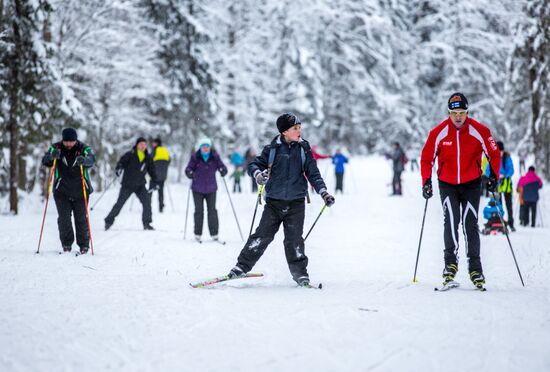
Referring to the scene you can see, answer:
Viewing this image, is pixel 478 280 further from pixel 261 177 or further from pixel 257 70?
pixel 257 70

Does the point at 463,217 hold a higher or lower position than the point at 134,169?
lower

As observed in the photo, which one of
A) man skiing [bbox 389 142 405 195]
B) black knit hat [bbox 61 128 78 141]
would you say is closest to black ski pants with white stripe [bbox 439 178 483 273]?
black knit hat [bbox 61 128 78 141]

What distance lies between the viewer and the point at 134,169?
11.2m

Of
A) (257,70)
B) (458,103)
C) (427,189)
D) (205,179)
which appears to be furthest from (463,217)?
(257,70)

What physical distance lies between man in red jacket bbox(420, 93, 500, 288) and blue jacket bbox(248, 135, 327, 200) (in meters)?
1.32

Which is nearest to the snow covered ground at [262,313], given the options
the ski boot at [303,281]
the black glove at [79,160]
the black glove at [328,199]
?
the ski boot at [303,281]

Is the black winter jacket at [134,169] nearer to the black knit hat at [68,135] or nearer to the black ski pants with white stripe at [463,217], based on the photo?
the black knit hat at [68,135]

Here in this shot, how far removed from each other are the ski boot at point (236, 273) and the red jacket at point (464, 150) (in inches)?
93.4

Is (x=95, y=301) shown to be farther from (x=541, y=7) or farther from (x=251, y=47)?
(x=251, y=47)

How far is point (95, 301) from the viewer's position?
4875 mm

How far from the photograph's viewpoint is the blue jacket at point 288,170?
19.2 feet

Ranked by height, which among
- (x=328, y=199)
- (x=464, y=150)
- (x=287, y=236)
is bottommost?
(x=287, y=236)

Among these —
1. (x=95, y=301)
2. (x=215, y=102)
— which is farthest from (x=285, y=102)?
(x=95, y=301)

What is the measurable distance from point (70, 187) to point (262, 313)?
4.44m
